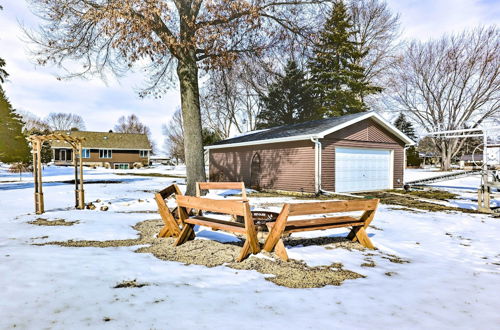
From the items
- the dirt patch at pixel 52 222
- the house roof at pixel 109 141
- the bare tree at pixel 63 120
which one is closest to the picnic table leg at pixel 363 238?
the dirt patch at pixel 52 222

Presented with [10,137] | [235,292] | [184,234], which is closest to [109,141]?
[10,137]

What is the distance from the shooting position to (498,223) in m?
7.71

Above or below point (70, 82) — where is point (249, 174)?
below

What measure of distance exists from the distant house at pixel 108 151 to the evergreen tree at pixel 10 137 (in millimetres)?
16339

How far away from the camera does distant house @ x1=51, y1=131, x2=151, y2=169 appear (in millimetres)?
46062

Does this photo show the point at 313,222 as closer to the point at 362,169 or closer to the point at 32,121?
the point at 362,169

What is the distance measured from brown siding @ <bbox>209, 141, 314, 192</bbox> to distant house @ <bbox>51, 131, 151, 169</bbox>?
31898 mm

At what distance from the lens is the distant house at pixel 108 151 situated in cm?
4606

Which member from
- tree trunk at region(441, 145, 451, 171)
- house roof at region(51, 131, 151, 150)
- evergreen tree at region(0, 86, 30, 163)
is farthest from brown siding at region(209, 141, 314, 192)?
house roof at region(51, 131, 151, 150)

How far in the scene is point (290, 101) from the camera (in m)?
37.5

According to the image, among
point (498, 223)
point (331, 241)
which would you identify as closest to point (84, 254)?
point (331, 241)

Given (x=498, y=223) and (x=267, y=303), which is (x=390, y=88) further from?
(x=267, y=303)

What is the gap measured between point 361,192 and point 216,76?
371 inches

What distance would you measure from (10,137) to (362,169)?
94.3ft
